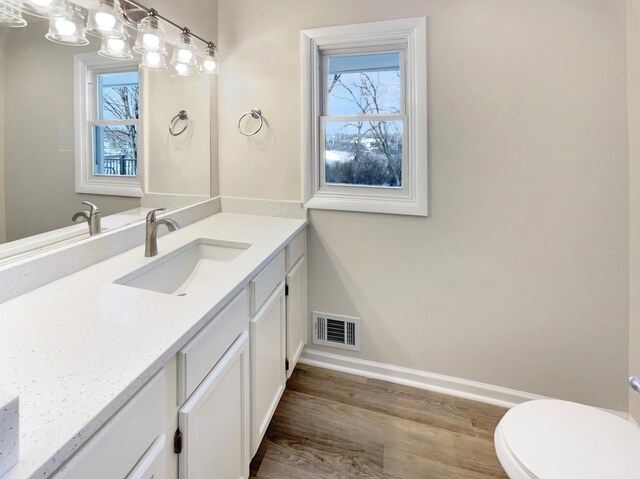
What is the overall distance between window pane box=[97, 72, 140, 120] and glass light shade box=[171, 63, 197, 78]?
1.01ft

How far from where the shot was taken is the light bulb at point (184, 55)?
1.81 metres

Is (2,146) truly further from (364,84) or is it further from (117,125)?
(364,84)

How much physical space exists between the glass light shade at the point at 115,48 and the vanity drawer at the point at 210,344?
1080 mm

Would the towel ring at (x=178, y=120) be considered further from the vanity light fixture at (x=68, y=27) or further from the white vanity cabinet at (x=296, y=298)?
the white vanity cabinet at (x=296, y=298)

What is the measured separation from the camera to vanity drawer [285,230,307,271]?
5.96 feet

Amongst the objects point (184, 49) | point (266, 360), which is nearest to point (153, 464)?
point (266, 360)

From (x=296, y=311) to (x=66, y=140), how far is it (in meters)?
1.28

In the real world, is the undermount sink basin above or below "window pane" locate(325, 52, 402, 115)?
below

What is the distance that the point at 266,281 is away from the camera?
4.86ft

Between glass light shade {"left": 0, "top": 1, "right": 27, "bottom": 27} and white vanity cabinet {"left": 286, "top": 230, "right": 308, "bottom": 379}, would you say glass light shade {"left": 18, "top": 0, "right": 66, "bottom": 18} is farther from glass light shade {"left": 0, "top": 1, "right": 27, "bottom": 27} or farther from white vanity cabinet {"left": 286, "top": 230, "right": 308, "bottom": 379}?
white vanity cabinet {"left": 286, "top": 230, "right": 308, "bottom": 379}

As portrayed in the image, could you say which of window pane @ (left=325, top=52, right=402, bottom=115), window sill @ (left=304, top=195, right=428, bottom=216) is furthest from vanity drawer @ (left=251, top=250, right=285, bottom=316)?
window pane @ (left=325, top=52, right=402, bottom=115)

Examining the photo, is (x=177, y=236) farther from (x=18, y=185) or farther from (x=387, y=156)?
(x=387, y=156)

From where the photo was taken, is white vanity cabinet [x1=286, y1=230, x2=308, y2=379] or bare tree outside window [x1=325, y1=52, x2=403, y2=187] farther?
bare tree outside window [x1=325, y1=52, x2=403, y2=187]

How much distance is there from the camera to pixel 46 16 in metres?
1.16
